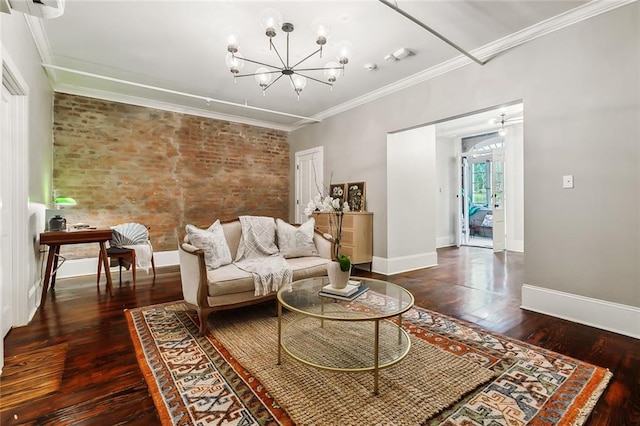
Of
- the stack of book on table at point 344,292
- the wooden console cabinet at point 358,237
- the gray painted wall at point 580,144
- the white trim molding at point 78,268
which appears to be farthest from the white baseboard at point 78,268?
the gray painted wall at point 580,144

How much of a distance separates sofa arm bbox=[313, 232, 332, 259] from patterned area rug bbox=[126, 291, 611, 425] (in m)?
1.34

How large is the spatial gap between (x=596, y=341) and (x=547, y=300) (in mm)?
604

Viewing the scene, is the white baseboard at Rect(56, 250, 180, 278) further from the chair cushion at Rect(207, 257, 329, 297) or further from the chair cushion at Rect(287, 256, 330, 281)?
the chair cushion at Rect(287, 256, 330, 281)

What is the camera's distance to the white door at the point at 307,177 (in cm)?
590

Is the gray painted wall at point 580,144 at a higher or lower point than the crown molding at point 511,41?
lower

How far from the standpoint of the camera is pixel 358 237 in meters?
4.62

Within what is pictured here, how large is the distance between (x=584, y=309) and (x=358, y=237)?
2.67m

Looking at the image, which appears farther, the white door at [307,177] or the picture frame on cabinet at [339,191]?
the white door at [307,177]

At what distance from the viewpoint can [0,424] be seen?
1.46 metres

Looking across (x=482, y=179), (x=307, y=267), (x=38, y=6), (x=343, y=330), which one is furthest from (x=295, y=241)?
(x=482, y=179)

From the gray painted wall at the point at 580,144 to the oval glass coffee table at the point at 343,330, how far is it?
178cm

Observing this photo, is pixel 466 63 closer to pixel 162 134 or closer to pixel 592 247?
pixel 592 247

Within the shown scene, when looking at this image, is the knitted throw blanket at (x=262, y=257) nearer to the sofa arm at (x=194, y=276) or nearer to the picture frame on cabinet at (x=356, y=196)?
the sofa arm at (x=194, y=276)

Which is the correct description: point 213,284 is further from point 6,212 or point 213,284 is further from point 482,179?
point 482,179
